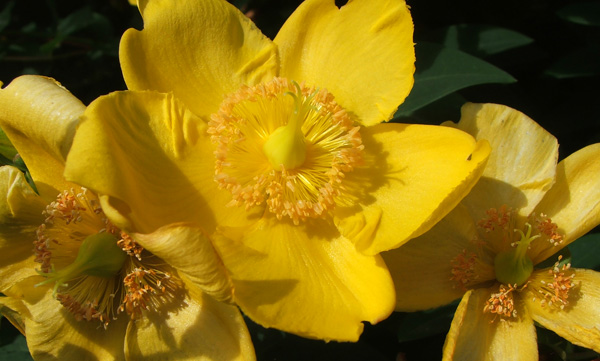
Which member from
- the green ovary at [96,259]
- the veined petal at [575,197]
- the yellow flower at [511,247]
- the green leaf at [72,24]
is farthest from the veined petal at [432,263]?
the green leaf at [72,24]

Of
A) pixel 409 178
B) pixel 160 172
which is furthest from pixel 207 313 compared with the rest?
pixel 409 178

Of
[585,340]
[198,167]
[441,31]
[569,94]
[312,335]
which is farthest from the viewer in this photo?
[569,94]

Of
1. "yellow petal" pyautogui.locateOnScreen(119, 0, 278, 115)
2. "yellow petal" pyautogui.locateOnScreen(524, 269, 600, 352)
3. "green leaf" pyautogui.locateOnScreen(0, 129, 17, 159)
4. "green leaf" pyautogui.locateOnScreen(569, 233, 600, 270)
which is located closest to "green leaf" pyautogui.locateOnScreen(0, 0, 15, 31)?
"green leaf" pyautogui.locateOnScreen(0, 129, 17, 159)

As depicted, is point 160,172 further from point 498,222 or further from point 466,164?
point 498,222

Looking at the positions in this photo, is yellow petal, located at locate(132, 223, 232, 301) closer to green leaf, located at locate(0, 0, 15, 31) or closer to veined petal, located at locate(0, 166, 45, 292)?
veined petal, located at locate(0, 166, 45, 292)

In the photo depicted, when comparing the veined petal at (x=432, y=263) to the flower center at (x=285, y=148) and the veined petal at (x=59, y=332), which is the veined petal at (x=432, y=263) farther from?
the veined petal at (x=59, y=332)

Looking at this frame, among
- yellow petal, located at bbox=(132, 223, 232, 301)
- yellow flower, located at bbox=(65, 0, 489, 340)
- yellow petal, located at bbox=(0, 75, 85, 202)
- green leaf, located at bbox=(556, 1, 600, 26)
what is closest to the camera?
yellow petal, located at bbox=(132, 223, 232, 301)

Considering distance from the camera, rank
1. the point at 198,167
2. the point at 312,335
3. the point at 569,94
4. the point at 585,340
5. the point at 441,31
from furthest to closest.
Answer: the point at 569,94 → the point at 441,31 → the point at 198,167 → the point at 585,340 → the point at 312,335
